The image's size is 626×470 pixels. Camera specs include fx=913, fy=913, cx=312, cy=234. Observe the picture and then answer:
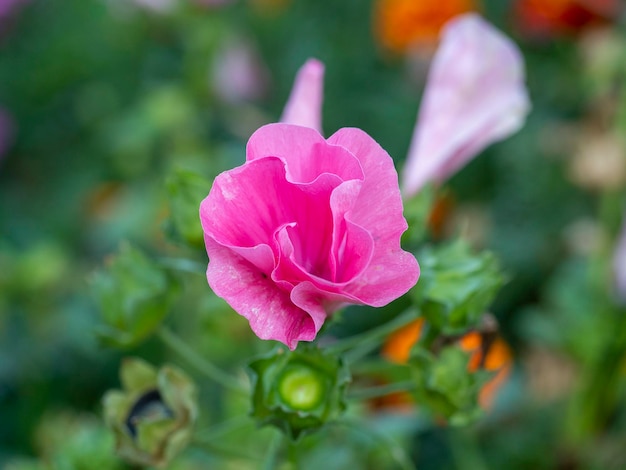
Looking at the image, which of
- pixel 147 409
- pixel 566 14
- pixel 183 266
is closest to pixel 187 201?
pixel 183 266

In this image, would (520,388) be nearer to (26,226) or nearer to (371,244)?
(371,244)

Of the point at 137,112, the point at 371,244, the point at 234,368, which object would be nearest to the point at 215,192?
the point at 371,244

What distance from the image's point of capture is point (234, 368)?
1.17m

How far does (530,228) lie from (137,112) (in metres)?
0.68

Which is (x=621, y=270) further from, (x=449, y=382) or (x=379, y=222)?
(x=379, y=222)

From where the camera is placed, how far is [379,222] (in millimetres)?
505

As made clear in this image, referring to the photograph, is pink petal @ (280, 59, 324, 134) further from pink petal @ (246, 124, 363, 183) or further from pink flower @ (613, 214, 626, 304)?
pink flower @ (613, 214, 626, 304)

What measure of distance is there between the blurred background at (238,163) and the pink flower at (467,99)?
0.21 ft

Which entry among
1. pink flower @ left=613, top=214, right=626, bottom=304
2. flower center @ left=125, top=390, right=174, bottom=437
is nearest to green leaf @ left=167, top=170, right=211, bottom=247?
flower center @ left=125, top=390, right=174, bottom=437

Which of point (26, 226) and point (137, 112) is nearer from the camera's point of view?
point (137, 112)

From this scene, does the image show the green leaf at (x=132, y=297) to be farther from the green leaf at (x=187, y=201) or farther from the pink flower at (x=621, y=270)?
the pink flower at (x=621, y=270)

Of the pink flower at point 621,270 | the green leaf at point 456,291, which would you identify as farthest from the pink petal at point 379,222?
the pink flower at point 621,270

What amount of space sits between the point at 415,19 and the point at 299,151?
→ 1199 millimetres

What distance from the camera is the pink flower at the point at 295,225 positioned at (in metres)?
0.49
